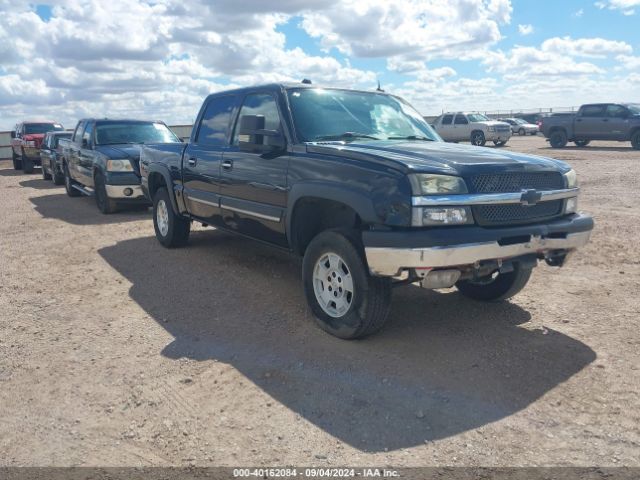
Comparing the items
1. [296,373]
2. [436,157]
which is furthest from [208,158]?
[296,373]

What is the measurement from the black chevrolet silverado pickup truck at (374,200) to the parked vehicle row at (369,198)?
10 millimetres

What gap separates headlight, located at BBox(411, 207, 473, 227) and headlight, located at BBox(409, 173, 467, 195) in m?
0.11

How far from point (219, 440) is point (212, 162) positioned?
3.58m

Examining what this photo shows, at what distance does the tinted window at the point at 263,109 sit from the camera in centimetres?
523

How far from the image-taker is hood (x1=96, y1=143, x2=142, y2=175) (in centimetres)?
1052

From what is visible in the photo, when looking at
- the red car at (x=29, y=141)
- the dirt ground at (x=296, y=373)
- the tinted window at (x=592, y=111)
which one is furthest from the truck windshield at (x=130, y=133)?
the tinted window at (x=592, y=111)

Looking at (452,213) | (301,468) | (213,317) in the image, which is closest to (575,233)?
(452,213)

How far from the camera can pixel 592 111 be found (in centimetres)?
2419

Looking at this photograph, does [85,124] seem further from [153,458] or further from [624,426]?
[624,426]

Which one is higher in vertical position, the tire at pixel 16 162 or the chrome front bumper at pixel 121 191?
the chrome front bumper at pixel 121 191

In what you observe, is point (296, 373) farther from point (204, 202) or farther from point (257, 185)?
point (204, 202)

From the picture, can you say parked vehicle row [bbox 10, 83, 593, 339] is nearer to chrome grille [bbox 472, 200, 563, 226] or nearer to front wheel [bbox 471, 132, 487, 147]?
chrome grille [bbox 472, 200, 563, 226]

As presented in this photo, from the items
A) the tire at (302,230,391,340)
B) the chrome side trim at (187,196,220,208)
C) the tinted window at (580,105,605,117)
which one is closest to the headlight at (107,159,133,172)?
the chrome side trim at (187,196,220,208)

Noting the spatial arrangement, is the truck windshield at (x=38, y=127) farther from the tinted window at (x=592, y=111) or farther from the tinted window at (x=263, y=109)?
the tinted window at (x=592, y=111)
